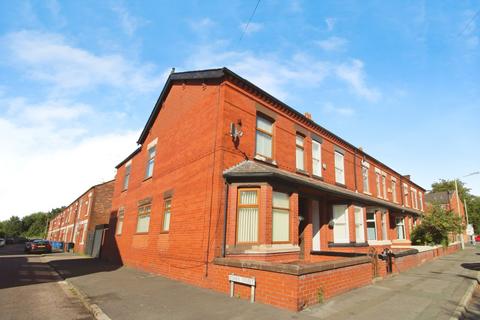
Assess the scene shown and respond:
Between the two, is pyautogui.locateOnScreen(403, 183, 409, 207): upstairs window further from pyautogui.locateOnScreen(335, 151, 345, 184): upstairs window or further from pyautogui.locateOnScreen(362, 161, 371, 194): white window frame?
pyautogui.locateOnScreen(335, 151, 345, 184): upstairs window

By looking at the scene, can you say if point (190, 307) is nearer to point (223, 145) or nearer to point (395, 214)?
point (223, 145)

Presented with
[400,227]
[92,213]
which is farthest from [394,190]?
[92,213]

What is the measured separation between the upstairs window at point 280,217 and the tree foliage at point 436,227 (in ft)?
54.6

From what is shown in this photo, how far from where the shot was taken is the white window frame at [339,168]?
54.2ft

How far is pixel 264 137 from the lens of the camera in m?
12.1

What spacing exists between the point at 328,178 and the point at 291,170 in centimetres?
364

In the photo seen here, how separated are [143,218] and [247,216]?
8189 mm

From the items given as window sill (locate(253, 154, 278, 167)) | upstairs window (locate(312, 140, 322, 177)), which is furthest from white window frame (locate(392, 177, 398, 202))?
window sill (locate(253, 154, 278, 167))

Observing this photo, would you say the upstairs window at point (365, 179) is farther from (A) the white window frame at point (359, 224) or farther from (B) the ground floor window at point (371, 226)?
(A) the white window frame at point (359, 224)

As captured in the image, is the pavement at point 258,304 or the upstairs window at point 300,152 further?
the upstairs window at point 300,152

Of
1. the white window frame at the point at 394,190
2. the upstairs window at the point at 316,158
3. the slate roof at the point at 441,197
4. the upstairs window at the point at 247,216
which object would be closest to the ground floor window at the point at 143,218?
the upstairs window at the point at 247,216

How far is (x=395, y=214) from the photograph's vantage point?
68.4 feet

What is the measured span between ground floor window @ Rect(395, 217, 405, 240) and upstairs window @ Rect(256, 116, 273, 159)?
1543cm

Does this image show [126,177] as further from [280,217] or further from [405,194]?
Result: [405,194]
